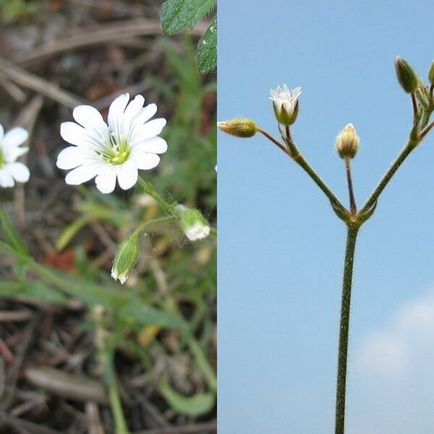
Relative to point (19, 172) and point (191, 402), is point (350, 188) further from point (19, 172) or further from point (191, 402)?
point (191, 402)

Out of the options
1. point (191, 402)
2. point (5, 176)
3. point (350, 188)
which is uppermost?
point (5, 176)

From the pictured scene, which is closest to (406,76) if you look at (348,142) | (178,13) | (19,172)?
(348,142)

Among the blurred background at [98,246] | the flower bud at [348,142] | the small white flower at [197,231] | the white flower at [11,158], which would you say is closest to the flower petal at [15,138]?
the white flower at [11,158]

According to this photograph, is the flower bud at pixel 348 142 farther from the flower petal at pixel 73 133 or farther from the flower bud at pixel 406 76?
the flower petal at pixel 73 133

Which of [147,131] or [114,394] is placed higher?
[147,131]

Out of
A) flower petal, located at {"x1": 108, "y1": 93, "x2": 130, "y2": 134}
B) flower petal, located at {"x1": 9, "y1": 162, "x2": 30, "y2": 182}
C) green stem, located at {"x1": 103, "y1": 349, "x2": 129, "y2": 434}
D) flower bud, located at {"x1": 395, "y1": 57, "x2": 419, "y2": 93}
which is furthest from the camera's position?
green stem, located at {"x1": 103, "y1": 349, "x2": 129, "y2": 434}

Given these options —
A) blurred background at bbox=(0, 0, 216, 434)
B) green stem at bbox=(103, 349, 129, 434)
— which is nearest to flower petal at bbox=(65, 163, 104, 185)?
blurred background at bbox=(0, 0, 216, 434)

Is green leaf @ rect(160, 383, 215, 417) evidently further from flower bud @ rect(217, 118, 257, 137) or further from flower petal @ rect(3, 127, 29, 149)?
flower bud @ rect(217, 118, 257, 137)
